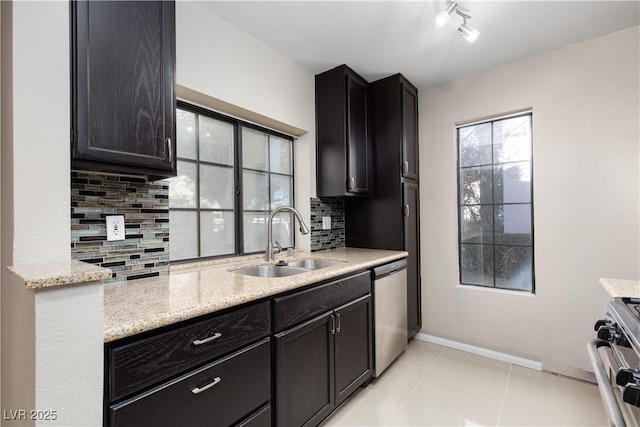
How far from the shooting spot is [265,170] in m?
2.35

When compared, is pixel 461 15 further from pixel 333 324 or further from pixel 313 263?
pixel 333 324

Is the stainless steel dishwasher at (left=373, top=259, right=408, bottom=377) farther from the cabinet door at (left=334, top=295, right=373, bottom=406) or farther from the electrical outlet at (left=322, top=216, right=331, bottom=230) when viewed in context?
the electrical outlet at (left=322, top=216, right=331, bottom=230)

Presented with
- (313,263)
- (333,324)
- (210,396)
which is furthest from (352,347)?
(210,396)

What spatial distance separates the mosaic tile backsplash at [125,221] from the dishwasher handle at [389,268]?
1.36 metres

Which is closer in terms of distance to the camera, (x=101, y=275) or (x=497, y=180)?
(x=101, y=275)

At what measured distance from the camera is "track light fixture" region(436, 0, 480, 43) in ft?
5.37

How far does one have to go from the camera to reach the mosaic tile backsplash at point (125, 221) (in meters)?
1.27

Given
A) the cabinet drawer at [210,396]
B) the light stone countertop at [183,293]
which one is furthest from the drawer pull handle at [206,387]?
the light stone countertop at [183,293]

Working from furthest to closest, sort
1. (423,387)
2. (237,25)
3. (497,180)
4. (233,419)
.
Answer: (497,180) → (423,387) → (237,25) → (233,419)

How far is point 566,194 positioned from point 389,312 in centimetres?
162

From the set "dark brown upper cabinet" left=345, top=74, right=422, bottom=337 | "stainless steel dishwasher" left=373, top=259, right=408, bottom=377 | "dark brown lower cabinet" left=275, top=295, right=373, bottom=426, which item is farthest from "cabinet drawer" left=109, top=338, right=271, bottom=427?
"dark brown upper cabinet" left=345, top=74, right=422, bottom=337

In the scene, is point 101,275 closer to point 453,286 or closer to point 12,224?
point 12,224

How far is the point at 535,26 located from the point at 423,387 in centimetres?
261

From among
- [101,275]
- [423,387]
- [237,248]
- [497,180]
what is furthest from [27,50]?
[497,180]
